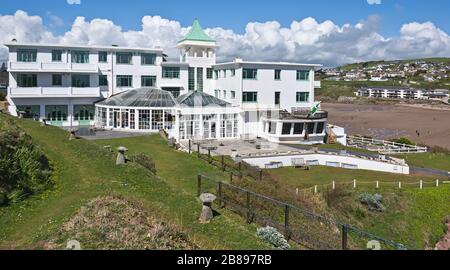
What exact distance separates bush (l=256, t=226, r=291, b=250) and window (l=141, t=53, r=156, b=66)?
1597 inches

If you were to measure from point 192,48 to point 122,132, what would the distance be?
53.8 ft

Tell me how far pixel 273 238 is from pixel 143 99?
3342 cm

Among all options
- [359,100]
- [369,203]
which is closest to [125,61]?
[369,203]

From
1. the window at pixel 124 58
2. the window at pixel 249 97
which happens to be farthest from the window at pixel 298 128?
the window at pixel 124 58

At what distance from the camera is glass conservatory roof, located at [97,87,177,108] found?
142 ft

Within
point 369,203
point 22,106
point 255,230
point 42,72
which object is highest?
point 42,72

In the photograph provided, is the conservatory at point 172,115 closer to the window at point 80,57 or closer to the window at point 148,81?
the window at point 148,81

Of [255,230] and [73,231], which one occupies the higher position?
[73,231]

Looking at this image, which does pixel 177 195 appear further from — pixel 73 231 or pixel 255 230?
pixel 73 231

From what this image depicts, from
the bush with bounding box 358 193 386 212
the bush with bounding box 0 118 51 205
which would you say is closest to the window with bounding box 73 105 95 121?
the bush with bounding box 0 118 51 205

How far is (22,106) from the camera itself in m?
44.6

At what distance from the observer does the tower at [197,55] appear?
51.8 m
